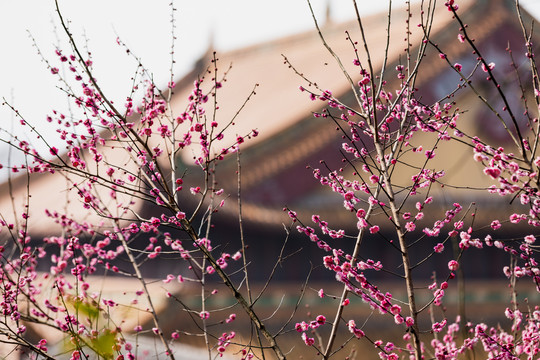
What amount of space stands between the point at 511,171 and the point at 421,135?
24.3 ft

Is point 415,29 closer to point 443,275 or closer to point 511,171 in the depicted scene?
point 443,275

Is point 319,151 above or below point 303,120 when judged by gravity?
below

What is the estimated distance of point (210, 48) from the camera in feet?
44.9

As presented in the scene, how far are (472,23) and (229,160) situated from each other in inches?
205

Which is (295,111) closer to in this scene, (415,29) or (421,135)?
(421,135)

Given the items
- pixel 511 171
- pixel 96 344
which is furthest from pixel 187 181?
pixel 96 344

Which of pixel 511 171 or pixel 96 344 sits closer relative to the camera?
pixel 96 344

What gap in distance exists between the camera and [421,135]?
378 inches

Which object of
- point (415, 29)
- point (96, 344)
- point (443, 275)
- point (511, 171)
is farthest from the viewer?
point (415, 29)

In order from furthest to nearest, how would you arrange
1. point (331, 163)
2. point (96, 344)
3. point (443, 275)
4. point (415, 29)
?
1. point (415, 29)
2. point (443, 275)
3. point (331, 163)
4. point (96, 344)

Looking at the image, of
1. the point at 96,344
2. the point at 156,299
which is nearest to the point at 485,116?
the point at 156,299

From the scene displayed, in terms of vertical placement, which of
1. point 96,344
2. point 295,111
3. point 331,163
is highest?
point 295,111

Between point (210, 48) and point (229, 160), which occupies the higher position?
point (210, 48)

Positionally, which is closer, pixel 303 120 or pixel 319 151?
pixel 303 120
